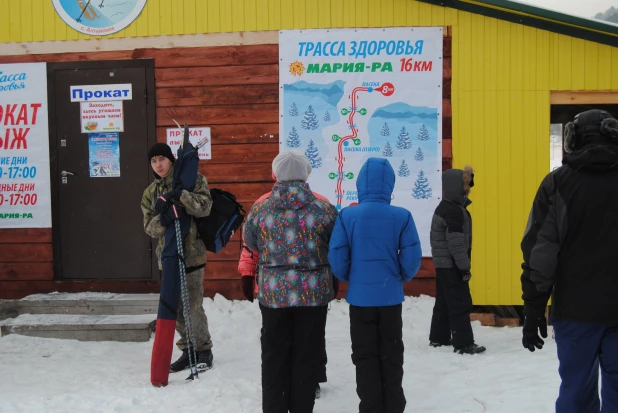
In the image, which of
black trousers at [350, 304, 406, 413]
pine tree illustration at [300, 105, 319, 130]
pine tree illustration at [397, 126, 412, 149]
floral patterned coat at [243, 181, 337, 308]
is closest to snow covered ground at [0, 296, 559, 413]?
black trousers at [350, 304, 406, 413]

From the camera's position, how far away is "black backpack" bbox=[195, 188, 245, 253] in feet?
16.0

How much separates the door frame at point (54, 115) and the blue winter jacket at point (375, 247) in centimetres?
405

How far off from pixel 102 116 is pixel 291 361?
4713 millimetres

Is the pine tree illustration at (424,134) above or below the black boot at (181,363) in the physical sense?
above

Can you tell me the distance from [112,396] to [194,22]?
180 inches

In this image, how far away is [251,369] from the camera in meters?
5.05

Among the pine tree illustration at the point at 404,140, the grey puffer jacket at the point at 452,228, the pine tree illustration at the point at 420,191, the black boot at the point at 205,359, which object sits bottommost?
the black boot at the point at 205,359

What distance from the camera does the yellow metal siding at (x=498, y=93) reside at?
22.2 feet

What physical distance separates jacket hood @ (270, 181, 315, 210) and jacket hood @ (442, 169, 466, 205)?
2120 mm

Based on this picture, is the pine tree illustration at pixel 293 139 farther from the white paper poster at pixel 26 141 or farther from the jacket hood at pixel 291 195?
the jacket hood at pixel 291 195

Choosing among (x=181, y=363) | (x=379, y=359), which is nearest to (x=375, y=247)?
(x=379, y=359)

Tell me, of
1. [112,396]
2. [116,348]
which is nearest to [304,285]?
[112,396]

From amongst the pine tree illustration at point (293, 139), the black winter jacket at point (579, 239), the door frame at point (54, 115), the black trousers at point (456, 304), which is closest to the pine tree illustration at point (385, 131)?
the pine tree illustration at point (293, 139)

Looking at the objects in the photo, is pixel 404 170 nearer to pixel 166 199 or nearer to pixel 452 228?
pixel 452 228
